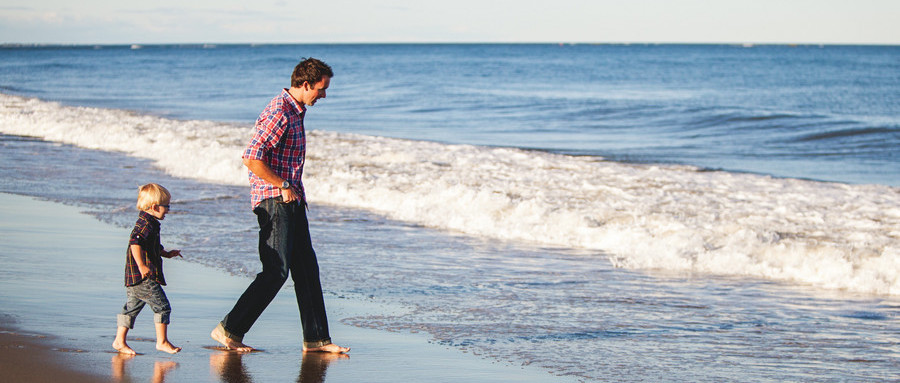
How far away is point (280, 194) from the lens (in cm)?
450

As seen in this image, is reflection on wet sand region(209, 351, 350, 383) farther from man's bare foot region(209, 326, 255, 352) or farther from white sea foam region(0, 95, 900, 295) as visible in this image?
white sea foam region(0, 95, 900, 295)

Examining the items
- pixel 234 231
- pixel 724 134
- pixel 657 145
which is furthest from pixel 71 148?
pixel 724 134

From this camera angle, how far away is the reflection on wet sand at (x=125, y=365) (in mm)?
4219

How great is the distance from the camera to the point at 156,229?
14.6 ft

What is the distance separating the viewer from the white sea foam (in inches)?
330

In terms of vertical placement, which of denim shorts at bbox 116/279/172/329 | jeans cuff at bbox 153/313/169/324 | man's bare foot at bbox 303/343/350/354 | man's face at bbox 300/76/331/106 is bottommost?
man's bare foot at bbox 303/343/350/354

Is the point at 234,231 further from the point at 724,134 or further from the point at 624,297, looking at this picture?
the point at 724,134

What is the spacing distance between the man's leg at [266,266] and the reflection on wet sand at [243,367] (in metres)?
0.11

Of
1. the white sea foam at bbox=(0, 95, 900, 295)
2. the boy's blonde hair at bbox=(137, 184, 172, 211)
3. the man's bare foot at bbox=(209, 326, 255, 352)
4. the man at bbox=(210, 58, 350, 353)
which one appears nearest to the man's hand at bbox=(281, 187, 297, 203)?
the man at bbox=(210, 58, 350, 353)

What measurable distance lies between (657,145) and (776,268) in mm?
13824

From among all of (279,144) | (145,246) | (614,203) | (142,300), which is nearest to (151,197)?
(145,246)

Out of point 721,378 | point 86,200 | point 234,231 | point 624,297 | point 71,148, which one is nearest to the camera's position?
point 721,378

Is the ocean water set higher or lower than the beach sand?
higher

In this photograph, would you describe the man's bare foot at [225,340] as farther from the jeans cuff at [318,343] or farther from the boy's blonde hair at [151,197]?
the boy's blonde hair at [151,197]
